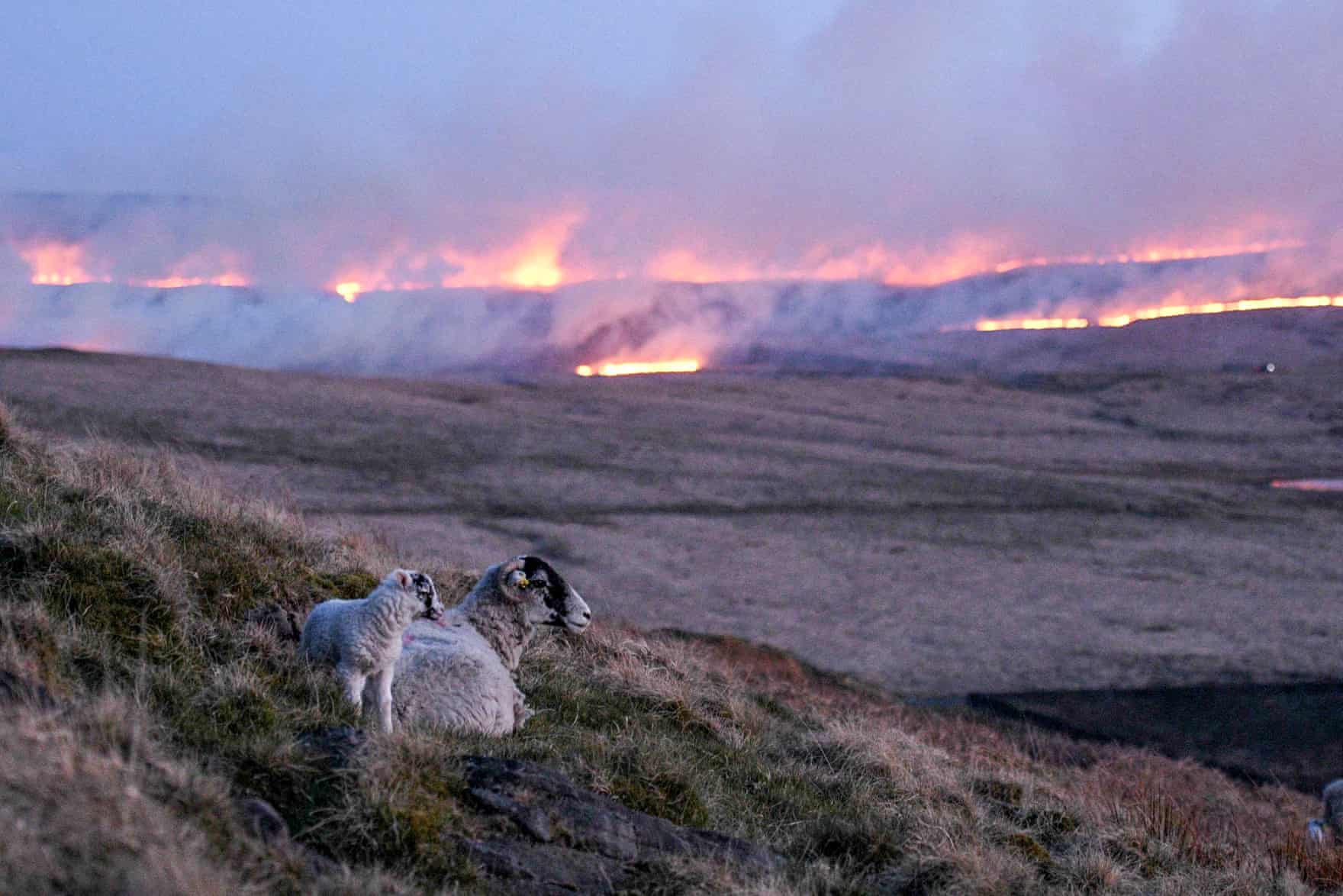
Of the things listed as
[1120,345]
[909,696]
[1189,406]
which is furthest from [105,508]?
[1120,345]

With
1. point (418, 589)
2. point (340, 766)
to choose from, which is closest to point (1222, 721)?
point (418, 589)

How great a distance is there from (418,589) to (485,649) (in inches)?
52.6

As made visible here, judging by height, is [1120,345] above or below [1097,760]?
above

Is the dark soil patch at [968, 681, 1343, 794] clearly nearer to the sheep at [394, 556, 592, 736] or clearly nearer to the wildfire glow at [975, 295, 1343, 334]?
the sheep at [394, 556, 592, 736]

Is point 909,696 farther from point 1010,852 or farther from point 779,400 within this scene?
point 779,400

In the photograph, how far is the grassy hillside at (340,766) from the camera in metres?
4.31

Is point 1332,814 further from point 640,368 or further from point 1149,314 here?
point 1149,314

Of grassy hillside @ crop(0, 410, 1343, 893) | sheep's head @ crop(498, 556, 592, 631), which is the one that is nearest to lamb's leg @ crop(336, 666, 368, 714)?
grassy hillside @ crop(0, 410, 1343, 893)

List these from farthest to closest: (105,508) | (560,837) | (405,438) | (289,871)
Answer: (405,438)
(105,508)
(560,837)
(289,871)

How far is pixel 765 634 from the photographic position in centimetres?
2556

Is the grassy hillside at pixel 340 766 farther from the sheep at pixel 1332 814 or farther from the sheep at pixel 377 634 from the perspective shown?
the sheep at pixel 1332 814

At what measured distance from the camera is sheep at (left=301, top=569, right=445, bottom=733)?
6.84 m

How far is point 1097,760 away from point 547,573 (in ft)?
30.8

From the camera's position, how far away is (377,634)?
6.93 metres
